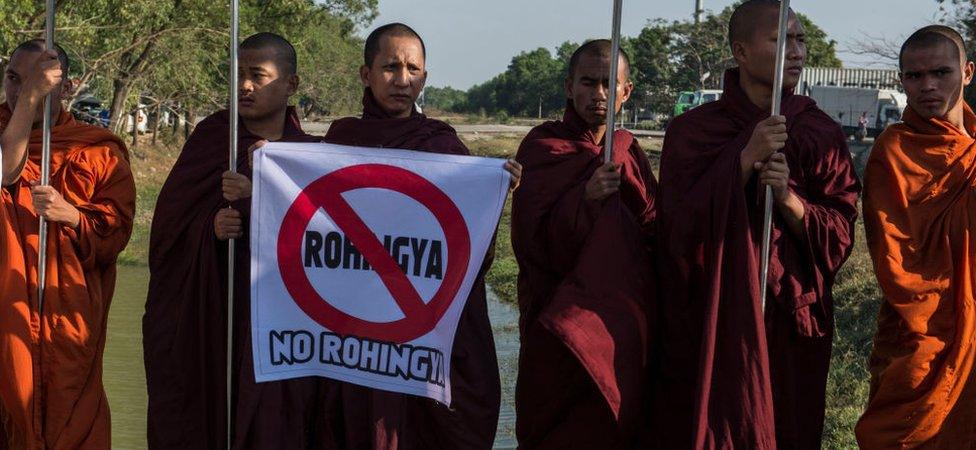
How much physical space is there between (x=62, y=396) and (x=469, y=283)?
1.31 m

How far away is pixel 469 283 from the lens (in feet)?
13.4

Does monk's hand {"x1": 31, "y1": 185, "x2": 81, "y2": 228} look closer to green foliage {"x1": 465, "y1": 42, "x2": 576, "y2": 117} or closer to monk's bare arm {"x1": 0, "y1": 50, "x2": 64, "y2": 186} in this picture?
monk's bare arm {"x1": 0, "y1": 50, "x2": 64, "y2": 186}

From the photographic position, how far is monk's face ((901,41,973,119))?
13.5 ft

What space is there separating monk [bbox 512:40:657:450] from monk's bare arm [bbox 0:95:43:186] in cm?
144

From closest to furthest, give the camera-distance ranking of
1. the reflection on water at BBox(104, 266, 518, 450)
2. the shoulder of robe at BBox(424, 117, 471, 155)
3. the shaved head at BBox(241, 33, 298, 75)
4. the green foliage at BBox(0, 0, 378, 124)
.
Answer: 1. the shoulder of robe at BBox(424, 117, 471, 155)
2. the shaved head at BBox(241, 33, 298, 75)
3. the reflection on water at BBox(104, 266, 518, 450)
4. the green foliage at BBox(0, 0, 378, 124)

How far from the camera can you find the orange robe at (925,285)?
403cm

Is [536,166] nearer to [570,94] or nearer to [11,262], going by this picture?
[570,94]

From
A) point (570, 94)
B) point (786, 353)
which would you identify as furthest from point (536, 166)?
point (786, 353)

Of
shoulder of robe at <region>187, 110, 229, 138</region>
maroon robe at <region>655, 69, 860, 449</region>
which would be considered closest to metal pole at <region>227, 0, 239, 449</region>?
shoulder of robe at <region>187, 110, 229, 138</region>

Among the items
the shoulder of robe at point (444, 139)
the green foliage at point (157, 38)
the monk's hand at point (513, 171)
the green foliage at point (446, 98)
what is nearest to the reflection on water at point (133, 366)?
the shoulder of robe at point (444, 139)

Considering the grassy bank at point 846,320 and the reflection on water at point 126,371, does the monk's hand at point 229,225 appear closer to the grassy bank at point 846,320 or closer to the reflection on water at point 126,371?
the grassy bank at point 846,320

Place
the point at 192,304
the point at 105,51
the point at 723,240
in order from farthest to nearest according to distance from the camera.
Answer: the point at 105,51
the point at 192,304
the point at 723,240

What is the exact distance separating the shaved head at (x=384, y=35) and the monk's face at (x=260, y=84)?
271mm

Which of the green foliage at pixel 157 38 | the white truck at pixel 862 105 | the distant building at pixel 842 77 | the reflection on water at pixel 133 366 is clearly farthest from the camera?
the distant building at pixel 842 77
